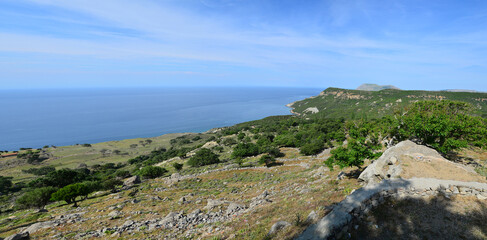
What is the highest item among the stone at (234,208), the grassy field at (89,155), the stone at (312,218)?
the stone at (312,218)

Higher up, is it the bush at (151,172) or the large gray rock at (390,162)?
the large gray rock at (390,162)

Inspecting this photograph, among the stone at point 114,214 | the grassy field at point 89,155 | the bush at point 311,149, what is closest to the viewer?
the stone at point 114,214

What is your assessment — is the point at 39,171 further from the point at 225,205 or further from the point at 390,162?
the point at 390,162

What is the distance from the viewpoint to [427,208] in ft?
40.8

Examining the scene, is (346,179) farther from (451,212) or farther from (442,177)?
(451,212)

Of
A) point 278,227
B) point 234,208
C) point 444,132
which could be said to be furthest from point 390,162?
point 234,208

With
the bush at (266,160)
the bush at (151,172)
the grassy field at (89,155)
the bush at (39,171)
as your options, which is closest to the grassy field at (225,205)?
the bush at (266,160)

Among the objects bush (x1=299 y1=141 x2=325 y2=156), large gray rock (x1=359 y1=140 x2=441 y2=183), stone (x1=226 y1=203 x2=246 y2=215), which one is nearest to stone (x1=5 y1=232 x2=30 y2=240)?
stone (x1=226 y1=203 x2=246 y2=215)

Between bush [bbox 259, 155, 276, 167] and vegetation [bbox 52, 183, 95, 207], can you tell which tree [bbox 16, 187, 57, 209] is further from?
bush [bbox 259, 155, 276, 167]

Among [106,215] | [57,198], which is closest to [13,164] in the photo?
[57,198]

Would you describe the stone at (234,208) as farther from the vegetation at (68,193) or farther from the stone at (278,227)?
the vegetation at (68,193)

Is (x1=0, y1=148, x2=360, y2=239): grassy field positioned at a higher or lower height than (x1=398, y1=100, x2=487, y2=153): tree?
lower

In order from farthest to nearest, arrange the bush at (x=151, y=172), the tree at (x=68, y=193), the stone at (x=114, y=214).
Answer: the bush at (x=151, y=172) < the tree at (x=68, y=193) < the stone at (x=114, y=214)

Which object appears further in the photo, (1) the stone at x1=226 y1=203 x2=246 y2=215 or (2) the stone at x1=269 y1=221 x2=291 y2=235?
(1) the stone at x1=226 y1=203 x2=246 y2=215
